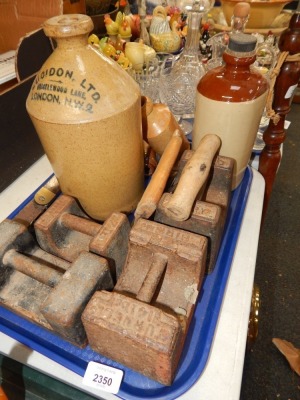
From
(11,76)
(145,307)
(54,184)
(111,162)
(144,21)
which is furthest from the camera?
(144,21)

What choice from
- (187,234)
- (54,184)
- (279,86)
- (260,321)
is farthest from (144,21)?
(260,321)

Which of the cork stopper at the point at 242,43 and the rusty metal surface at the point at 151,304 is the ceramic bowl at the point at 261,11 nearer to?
the cork stopper at the point at 242,43

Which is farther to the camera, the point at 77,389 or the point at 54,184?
the point at 54,184

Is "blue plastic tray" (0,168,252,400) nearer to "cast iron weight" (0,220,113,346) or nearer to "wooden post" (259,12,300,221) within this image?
"cast iron weight" (0,220,113,346)

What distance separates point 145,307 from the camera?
0.99 feet

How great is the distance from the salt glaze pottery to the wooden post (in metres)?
0.30

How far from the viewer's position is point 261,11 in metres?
1.04

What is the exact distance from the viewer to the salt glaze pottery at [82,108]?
1.16 ft

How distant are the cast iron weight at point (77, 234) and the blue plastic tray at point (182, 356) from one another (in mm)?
96

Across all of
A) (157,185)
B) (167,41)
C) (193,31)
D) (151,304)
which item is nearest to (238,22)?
(193,31)

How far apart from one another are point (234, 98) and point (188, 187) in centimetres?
17

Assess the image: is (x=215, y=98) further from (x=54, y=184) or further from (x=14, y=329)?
(x=14, y=329)

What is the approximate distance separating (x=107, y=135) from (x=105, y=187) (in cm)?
9

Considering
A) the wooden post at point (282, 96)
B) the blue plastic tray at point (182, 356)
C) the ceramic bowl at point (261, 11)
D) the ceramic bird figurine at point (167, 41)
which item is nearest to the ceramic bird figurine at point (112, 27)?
the ceramic bird figurine at point (167, 41)
